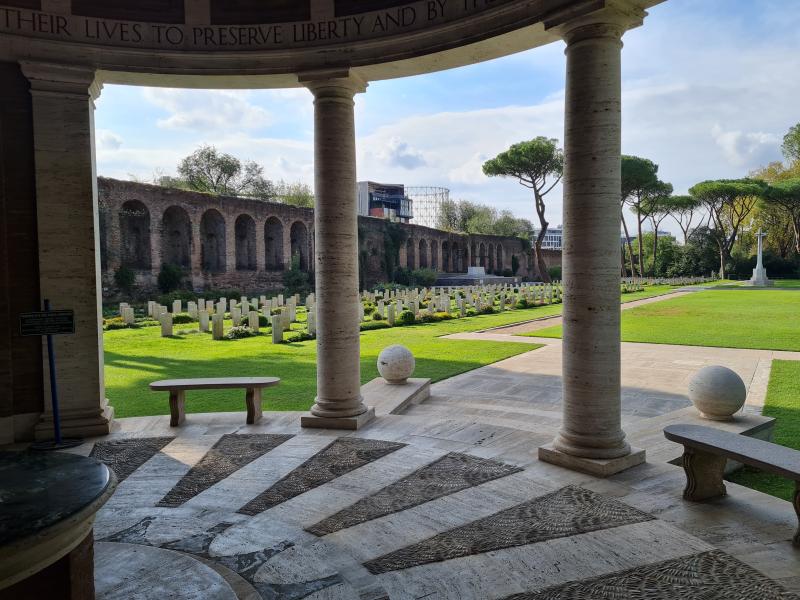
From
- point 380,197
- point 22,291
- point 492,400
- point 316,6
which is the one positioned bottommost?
point 492,400

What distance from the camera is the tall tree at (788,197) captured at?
1866 inches

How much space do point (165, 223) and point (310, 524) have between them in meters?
31.1

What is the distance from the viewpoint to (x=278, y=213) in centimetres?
3672

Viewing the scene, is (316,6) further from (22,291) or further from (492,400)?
(492,400)

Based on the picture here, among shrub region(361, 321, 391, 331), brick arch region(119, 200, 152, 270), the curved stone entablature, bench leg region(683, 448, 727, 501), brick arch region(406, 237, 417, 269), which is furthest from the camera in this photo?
brick arch region(406, 237, 417, 269)

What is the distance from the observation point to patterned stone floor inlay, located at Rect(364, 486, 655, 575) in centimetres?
357

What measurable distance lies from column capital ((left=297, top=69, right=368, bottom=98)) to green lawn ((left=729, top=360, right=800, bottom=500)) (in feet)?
18.4

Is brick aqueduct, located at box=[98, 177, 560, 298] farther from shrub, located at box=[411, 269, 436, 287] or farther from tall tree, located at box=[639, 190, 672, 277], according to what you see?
tall tree, located at box=[639, 190, 672, 277]

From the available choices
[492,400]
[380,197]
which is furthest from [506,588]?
[380,197]

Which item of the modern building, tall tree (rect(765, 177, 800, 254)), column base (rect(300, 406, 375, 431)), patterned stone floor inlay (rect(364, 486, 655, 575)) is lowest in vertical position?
patterned stone floor inlay (rect(364, 486, 655, 575))

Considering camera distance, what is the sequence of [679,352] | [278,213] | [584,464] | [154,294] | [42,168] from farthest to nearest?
1. [278,213]
2. [154,294]
3. [679,352]
4. [42,168]
5. [584,464]

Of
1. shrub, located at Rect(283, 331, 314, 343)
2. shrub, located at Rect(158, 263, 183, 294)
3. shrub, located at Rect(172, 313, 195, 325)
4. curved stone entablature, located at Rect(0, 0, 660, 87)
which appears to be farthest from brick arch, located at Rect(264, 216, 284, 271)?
curved stone entablature, located at Rect(0, 0, 660, 87)

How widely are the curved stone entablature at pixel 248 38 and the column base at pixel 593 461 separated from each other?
13.1ft

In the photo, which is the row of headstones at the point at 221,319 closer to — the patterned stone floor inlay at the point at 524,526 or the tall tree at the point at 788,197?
the patterned stone floor inlay at the point at 524,526
